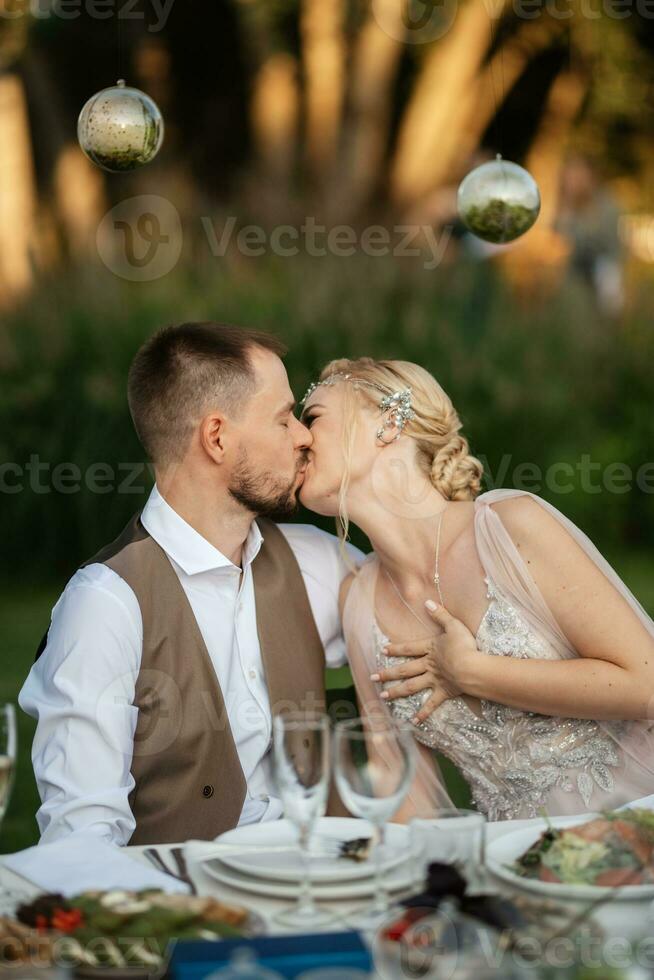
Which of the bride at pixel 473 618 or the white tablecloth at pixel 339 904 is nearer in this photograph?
the white tablecloth at pixel 339 904

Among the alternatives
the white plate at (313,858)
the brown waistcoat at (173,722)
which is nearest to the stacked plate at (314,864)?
the white plate at (313,858)

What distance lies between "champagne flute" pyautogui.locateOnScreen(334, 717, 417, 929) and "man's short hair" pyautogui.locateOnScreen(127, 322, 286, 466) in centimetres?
138

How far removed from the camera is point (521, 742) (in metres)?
2.71

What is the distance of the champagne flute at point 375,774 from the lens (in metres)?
1.52

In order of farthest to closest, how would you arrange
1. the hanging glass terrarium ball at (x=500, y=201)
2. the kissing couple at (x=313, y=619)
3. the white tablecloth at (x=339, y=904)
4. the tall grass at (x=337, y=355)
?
the tall grass at (x=337, y=355), the hanging glass terrarium ball at (x=500, y=201), the kissing couple at (x=313, y=619), the white tablecloth at (x=339, y=904)

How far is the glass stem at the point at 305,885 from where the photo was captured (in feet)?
5.13

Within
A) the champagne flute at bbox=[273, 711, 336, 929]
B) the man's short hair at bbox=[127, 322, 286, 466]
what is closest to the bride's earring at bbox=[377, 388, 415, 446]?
the man's short hair at bbox=[127, 322, 286, 466]

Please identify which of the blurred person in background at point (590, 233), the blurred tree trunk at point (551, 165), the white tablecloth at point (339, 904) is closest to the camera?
the white tablecloth at point (339, 904)

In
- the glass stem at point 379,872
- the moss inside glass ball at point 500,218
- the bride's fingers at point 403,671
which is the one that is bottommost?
the bride's fingers at point 403,671

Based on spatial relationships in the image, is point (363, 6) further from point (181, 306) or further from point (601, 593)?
point (601, 593)

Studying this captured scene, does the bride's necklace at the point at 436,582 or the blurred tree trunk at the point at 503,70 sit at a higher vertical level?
the blurred tree trunk at the point at 503,70

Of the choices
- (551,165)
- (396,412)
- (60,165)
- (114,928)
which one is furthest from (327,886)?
(551,165)

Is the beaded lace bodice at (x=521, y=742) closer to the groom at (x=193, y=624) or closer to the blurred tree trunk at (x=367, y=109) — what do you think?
the groom at (x=193, y=624)

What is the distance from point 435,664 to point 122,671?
2.30ft
